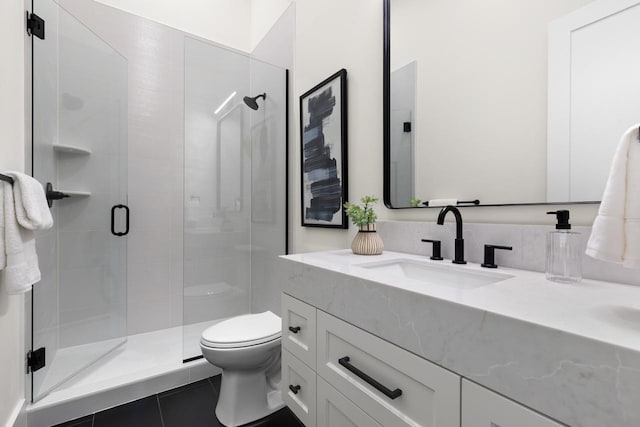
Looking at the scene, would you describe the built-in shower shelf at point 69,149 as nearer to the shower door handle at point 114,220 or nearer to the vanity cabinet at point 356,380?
the shower door handle at point 114,220

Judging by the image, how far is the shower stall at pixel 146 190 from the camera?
→ 1.90m

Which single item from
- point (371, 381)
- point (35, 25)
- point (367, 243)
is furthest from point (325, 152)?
point (35, 25)

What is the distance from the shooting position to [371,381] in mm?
731

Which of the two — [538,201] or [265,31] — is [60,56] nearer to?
[265,31]

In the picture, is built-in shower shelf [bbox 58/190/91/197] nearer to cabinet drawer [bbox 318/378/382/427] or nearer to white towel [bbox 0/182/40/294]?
white towel [bbox 0/182/40/294]

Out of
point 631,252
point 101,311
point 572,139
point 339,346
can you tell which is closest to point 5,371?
point 101,311

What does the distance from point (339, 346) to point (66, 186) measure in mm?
2184

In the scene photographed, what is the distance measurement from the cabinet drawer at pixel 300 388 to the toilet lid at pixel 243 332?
0.39 meters

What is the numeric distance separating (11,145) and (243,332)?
1371 mm

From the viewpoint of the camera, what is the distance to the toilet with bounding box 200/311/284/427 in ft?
4.76

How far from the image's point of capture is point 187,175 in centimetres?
235

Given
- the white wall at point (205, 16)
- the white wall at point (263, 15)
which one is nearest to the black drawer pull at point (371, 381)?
the white wall at point (263, 15)

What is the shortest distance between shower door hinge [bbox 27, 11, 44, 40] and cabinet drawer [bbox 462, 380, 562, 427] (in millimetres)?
2426

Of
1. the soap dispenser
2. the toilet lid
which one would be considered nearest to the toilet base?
the toilet lid
